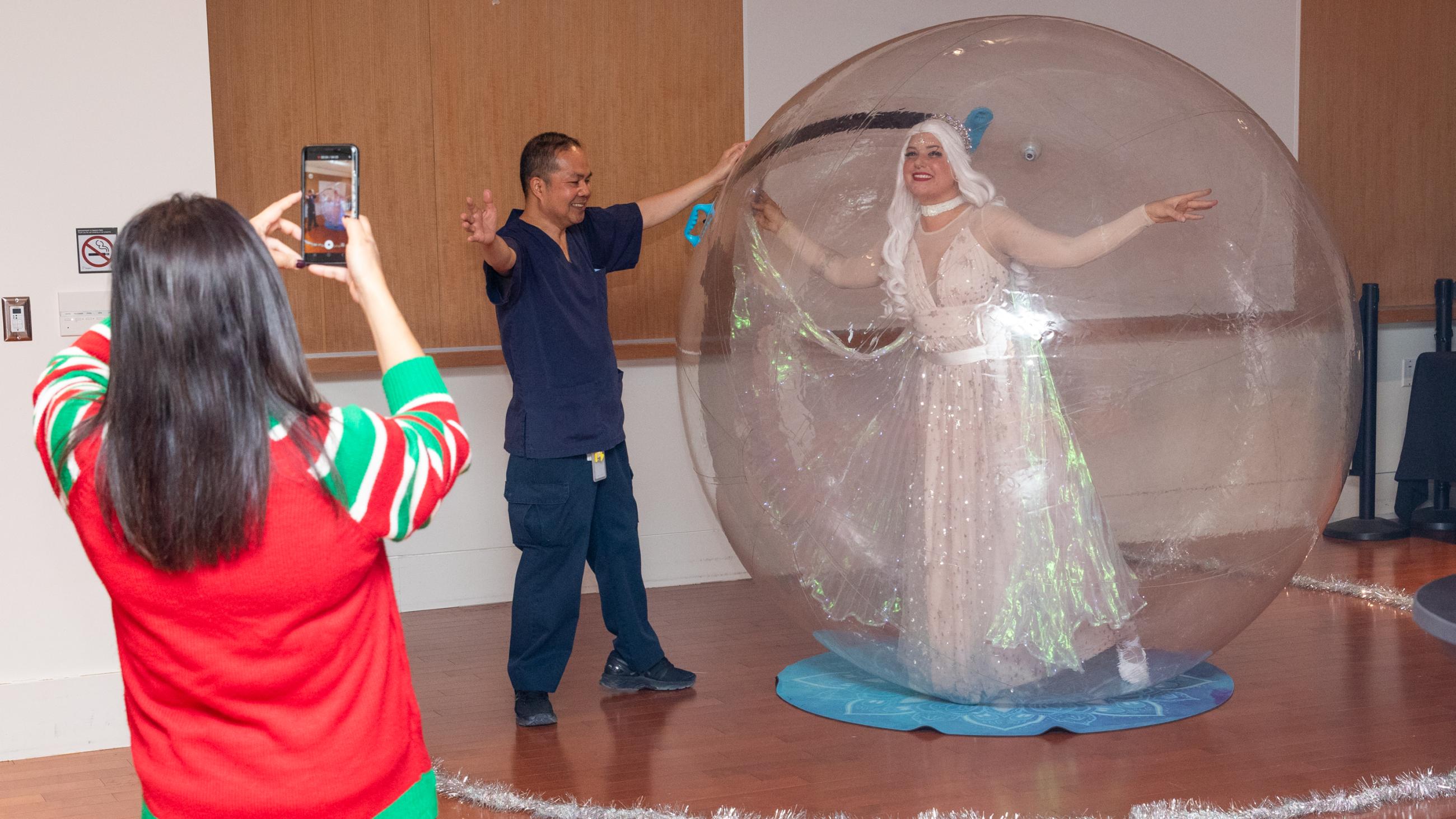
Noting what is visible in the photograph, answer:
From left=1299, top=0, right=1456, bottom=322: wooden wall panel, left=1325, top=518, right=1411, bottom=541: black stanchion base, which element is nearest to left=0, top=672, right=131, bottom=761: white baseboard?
left=1325, top=518, right=1411, bottom=541: black stanchion base

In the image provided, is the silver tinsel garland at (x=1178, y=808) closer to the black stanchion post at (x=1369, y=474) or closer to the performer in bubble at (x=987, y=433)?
the performer in bubble at (x=987, y=433)

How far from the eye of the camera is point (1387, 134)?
243 inches

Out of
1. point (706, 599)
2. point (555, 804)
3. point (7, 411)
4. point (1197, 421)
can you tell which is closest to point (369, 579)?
point (555, 804)

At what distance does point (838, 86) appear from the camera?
3250 millimetres

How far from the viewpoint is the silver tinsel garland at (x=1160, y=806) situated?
8.64 feet

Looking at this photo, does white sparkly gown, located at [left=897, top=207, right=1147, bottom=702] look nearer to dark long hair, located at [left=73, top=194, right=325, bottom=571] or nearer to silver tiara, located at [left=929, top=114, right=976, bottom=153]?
silver tiara, located at [left=929, top=114, right=976, bottom=153]

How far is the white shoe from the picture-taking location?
3111 millimetres

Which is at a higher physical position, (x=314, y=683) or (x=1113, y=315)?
(x=1113, y=315)

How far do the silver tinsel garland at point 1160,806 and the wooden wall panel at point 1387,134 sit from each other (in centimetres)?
385

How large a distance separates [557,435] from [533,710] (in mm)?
728

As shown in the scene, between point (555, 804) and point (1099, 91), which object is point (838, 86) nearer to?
point (1099, 91)

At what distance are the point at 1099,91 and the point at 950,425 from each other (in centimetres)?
84

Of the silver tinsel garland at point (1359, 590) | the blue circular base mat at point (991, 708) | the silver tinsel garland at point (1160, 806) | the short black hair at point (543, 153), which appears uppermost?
the short black hair at point (543, 153)

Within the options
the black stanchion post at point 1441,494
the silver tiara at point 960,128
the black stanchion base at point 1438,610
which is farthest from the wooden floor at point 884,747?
the black stanchion post at point 1441,494
